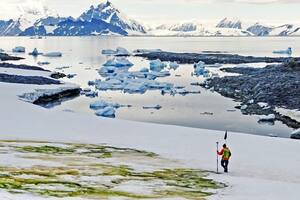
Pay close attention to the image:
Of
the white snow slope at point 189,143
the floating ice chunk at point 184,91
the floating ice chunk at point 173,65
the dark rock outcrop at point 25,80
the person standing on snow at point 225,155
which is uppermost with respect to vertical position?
the floating ice chunk at point 173,65

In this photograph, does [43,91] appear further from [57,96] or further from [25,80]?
[25,80]

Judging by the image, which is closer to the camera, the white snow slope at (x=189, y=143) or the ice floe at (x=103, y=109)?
the white snow slope at (x=189, y=143)

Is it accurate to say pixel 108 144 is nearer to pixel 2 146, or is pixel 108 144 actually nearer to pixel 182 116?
pixel 2 146

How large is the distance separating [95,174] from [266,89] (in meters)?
42.0

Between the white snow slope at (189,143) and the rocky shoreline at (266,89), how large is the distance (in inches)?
541

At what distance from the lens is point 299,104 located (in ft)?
173

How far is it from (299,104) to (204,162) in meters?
28.8

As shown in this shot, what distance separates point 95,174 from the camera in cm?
2117

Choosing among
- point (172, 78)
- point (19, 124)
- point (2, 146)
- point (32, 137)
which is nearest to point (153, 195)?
point (2, 146)

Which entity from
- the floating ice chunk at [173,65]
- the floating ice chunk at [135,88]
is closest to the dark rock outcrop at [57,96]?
the floating ice chunk at [135,88]

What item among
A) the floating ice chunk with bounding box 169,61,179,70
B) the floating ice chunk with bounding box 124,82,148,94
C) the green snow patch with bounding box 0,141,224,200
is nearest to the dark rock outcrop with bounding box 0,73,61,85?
the floating ice chunk with bounding box 124,82,148,94

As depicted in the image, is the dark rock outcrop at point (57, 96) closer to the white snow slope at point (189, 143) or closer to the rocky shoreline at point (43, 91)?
the rocky shoreline at point (43, 91)

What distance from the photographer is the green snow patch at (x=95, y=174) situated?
59.0 feet

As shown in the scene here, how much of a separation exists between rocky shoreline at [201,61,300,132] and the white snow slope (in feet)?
45.1
